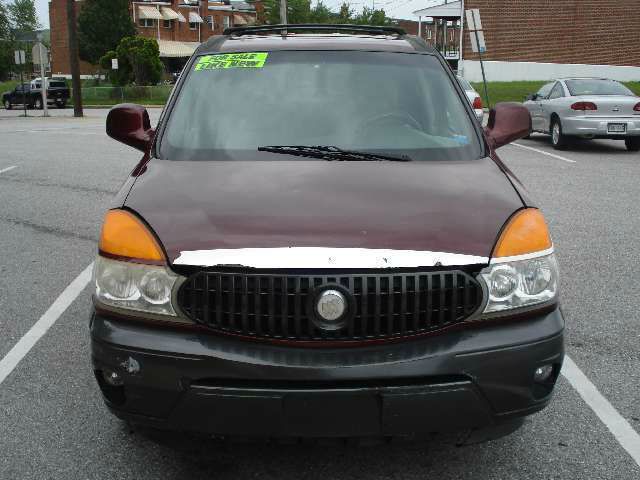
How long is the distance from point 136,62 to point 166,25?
2907 cm

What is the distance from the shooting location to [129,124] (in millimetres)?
4324

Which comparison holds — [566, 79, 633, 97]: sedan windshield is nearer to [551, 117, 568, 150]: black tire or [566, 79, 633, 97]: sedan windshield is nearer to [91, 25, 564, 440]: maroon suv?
[551, 117, 568, 150]: black tire

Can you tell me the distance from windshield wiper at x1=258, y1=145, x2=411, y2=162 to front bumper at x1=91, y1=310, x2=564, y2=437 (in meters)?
1.10

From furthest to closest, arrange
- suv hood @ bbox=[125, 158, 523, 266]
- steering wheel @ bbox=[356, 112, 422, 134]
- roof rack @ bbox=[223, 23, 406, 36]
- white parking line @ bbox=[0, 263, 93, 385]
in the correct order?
1. roof rack @ bbox=[223, 23, 406, 36]
2. white parking line @ bbox=[0, 263, 93, 385]
3. steering wheel @ bbox=[356, 112, 422, 134]
4. suv hood @ bbox=[125, 158, 523, 266]

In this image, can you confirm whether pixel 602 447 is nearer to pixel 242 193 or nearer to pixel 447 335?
pixel 447 335

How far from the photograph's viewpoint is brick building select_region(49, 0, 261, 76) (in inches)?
3125

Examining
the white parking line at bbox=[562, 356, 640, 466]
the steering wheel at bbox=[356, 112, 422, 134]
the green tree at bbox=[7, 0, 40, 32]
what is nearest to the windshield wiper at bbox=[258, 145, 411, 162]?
the steering wheel at bbox=[356, 112, 422, 134]

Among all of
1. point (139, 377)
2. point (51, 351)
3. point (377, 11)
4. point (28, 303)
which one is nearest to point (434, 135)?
point (139, 377)

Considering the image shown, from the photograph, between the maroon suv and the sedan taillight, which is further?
the sedan taillight

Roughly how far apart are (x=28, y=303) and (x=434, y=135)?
325cm

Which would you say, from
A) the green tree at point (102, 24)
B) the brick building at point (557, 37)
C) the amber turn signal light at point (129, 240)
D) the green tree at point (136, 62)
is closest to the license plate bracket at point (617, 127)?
the amber turn signal light at point (129, 240)

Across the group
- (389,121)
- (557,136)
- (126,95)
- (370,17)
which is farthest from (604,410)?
(370,17)

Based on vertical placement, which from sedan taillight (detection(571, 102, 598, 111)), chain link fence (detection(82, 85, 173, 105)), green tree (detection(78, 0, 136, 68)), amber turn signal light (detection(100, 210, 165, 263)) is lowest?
chain link fence (detection(82, 85, 173, 105))

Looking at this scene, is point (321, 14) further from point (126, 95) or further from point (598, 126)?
point (598, 126)
